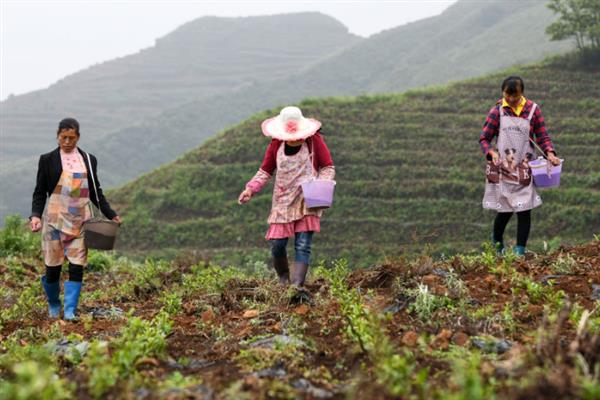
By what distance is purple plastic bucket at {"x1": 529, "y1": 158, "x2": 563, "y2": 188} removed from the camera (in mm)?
5398

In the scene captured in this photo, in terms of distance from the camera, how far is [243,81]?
110 m

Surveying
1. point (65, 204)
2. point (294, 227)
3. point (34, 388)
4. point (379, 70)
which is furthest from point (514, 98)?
point (379, 70)

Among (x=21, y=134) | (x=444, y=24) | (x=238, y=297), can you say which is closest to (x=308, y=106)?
(x=238, y=297)

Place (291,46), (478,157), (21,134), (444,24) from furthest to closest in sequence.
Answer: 1. (291,46)
2. (444,24)
3. (21,134)
4. (478,157)

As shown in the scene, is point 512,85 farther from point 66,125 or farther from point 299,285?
point 66,125

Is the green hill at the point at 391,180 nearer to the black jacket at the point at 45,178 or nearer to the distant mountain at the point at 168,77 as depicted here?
the black jacket at the point at 45,178

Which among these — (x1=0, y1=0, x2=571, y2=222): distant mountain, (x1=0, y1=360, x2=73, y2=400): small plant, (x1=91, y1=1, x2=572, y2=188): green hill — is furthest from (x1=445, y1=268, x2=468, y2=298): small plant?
(x1=91, y1=1, x2=572, y2=188): green hill

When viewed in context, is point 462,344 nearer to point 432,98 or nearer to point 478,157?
point 478,157

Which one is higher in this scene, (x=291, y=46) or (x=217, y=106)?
(x=291, y=46)

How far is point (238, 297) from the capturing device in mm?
4793

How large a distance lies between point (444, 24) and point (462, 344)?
329 ft

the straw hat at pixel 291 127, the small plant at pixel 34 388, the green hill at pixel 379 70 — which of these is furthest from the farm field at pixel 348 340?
Answer: the green hill at pixel 379 70

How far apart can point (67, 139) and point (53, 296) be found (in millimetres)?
1235

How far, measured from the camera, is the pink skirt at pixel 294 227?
15.5 feet
